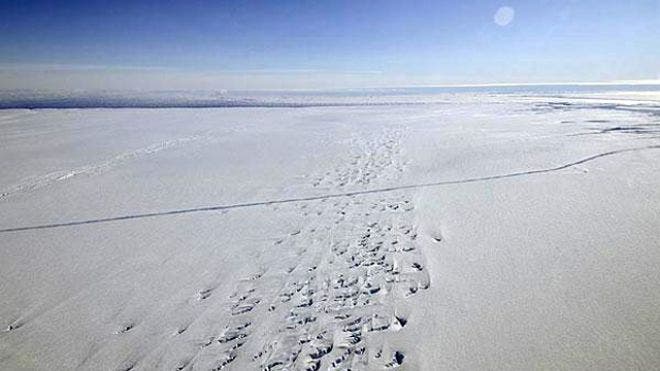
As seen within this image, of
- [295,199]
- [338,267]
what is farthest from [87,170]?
[338,267]

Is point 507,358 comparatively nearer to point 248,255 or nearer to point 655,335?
point 655,335

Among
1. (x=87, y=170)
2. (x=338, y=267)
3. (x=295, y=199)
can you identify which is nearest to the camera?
(x=338, y=267)

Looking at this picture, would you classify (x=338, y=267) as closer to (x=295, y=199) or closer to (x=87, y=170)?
(x=295, y=199)

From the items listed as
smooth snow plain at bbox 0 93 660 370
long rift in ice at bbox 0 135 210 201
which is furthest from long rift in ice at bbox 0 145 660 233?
long rift in ice at bbox 0 135 210 201

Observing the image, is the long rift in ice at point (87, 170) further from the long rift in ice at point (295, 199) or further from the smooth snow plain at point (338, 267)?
the long rift in ice at point (295, 199)

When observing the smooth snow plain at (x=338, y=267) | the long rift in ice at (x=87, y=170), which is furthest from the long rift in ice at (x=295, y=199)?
Result: the long rift in ice at (x=87, y=170)

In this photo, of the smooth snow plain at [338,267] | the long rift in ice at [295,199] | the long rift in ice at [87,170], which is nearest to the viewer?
the smooth snow plain at [338,267]

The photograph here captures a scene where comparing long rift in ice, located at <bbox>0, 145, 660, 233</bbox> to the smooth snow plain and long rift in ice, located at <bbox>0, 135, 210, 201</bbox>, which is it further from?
long rift in ice, located at <bbox>0, 135, 210, 201</bbox>

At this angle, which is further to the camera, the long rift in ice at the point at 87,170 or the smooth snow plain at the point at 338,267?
the long rift in ice at the point at 87,170
